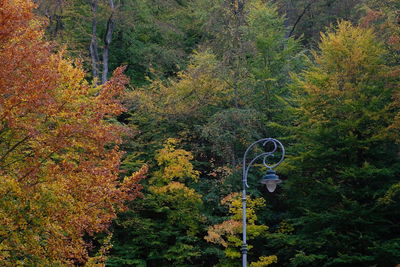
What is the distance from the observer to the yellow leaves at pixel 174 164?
22.2 m

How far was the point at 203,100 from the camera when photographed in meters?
26.2

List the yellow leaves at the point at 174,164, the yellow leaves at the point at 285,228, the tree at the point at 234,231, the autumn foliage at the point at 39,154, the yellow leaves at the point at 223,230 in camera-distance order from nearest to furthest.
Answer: the autumn foliage at the point at 39,154 → the yellow leaves at the point at 223,230 → the tree at the point at 234,231 → the yellow leaves at the point at 174,164 → the yellow leaves at the point at 285,228

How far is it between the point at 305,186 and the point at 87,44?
16488 millimetres

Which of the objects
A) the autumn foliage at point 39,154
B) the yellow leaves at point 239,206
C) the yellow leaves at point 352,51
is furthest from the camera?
the yellow leaves at point 352,51

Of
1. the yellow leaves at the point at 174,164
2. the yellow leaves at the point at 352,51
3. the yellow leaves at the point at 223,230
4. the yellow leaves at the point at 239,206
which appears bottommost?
the yellow leaves at the point at 223,230

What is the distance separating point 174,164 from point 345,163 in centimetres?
735

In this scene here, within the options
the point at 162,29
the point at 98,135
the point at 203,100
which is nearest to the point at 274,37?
the point at 203,100

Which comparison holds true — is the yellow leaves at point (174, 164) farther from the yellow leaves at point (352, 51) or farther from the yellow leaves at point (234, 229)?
the yellow leaves at point (352, 51)

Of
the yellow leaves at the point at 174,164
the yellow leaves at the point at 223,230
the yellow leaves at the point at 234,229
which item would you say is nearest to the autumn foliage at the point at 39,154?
the yellow leaves at the point at 223,230

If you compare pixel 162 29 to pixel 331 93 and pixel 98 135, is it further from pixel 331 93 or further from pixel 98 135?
pixel 98 135

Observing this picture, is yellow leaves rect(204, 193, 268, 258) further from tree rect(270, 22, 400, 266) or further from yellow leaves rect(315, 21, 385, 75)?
yellow leaves rect(315, 21, 385, 75)

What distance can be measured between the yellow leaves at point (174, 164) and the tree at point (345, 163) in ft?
15.0

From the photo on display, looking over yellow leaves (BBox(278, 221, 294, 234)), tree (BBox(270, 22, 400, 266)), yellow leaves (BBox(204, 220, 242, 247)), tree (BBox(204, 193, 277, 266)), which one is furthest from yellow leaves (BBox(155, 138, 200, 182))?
tree (BBox(270, 22, 400, 266))

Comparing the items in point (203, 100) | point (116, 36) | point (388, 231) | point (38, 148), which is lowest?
point (38, 148)
